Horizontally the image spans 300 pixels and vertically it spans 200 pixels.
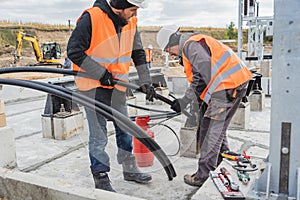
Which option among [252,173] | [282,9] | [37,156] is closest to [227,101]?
[252,173]

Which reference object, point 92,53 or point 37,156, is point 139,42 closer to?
point 92,53

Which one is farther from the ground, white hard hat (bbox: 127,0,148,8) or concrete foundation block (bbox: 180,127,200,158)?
white hard hat (bbox: 127,0,148,8)

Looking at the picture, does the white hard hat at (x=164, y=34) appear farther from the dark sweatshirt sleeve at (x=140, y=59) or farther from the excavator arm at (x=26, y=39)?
the excavator arm at (x=26, y=39)

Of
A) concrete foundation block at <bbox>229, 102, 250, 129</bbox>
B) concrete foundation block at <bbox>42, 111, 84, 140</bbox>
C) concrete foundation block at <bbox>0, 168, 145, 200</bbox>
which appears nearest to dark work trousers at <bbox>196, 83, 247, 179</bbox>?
concrete foundation block at <bbox>0, 168, 145, 200</bbox>

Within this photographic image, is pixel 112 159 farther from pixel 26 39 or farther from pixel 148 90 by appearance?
pixel 26 39

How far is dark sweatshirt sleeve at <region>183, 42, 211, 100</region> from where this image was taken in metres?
2.51

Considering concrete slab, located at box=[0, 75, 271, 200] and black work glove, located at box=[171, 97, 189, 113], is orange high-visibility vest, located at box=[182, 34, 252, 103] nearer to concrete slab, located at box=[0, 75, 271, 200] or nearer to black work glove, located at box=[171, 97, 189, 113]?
black work glove, located at box=[171, 97, 189, 113]

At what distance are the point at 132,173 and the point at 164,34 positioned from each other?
131 centimetres

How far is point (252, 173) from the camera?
6.44 ft

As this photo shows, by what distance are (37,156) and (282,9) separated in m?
3.00

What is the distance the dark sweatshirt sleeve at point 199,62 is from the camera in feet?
8.23

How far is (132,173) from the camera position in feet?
9.57

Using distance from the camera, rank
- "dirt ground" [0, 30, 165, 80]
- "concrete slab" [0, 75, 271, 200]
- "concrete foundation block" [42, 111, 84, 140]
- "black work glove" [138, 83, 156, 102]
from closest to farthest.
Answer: "concrete slab" [0, 75, 271, 200] < "black work glove" [138, 83, 156, 102] < "concrete foundation block" [42, 111, 84, 140] < "dirt ground" [0, 30, 165, 80]

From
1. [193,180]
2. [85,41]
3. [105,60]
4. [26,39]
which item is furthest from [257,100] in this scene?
[26,39]
